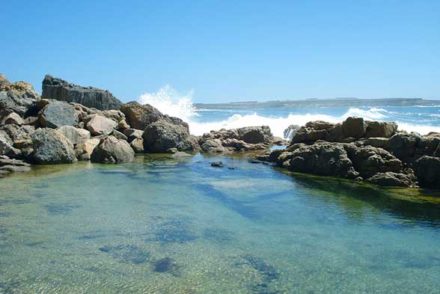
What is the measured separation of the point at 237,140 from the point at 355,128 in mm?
9847

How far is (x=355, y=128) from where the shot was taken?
23.5 metres

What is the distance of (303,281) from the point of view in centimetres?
831

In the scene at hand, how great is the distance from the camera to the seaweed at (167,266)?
8.55m

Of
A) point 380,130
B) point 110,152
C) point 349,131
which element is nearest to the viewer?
point 110,152

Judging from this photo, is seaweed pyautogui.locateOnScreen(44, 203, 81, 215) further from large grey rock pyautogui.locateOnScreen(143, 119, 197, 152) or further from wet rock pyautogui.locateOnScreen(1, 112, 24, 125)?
large grey rock pyautogui.locateOnScreen(143, 119, 197, 152)

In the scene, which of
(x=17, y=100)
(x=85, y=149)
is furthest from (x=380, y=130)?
(x=17, y=100)

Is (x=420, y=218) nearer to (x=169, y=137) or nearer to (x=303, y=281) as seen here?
(x=303, y=281)

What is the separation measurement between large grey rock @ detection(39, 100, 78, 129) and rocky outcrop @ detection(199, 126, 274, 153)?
27.9 ft

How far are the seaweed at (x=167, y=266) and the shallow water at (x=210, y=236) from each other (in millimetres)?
20

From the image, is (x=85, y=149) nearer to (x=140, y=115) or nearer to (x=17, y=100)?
(x=17, y=100)

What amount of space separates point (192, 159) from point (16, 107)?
1035 cm

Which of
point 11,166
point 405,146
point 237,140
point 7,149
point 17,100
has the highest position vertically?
point 17,100

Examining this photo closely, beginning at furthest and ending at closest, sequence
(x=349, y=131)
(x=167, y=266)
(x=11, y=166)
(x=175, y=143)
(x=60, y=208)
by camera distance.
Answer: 1. (x=175, y=143)
2. (x=349, y=131)
3. (x=11, y=166)
4. (x=60, y=208)
5. (x=167, y=266)

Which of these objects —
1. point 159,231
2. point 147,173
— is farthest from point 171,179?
point 159,231
